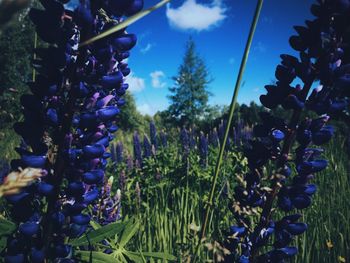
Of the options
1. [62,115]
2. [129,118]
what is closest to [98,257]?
[62,115]

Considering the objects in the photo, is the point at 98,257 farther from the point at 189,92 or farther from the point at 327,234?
the point at 189,92

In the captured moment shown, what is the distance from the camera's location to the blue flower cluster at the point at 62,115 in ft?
3.53

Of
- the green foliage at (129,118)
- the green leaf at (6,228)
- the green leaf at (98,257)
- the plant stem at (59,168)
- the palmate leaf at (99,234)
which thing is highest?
the green foliage at (129,118)

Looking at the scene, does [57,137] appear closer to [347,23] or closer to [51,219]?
[51,219]

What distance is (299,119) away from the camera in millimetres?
1254

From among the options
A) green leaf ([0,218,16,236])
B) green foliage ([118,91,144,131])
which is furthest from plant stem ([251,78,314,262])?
green foliage ([118,91,144,131])

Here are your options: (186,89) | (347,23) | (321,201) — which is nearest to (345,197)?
(321,201)

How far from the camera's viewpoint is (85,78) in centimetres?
110

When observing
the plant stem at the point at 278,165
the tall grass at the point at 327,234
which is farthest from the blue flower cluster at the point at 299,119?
the tall grass at the point at 327,234

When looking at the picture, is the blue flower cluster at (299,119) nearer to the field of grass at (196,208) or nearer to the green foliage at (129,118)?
the field of grass at (196,208)

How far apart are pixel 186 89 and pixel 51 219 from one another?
27.7m

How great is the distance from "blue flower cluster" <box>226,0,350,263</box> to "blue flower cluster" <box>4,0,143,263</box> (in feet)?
1.90

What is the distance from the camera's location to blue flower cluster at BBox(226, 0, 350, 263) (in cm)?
118

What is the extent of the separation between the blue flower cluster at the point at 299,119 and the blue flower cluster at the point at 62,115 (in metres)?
0.58
